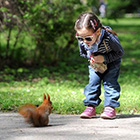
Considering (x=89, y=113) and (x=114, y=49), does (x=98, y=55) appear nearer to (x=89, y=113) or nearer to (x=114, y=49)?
(x=114, y=49)

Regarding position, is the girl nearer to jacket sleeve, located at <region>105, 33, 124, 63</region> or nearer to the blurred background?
jacket sleeve, located at <region>105, 33, 124, 63</region>

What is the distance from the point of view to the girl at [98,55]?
12.7 feet

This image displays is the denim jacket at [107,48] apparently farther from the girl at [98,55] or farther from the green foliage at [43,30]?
the green foliage at [43,30]

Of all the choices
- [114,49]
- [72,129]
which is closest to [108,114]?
[72,129]

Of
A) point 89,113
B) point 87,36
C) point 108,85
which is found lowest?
point 89,113

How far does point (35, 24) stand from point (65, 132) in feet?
15.9

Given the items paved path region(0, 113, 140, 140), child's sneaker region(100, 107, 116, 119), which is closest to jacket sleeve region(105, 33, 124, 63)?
child's sneaker region(100, 107, 116, 119)

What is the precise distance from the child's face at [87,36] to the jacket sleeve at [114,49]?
Answer: 25 cm

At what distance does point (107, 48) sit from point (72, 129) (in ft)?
3.57

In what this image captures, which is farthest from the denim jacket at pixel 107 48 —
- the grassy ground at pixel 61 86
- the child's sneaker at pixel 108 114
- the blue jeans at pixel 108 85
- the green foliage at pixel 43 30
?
the green foliage at pixel 43 30

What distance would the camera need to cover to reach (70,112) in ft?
15.2

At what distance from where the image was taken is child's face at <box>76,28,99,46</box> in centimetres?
383

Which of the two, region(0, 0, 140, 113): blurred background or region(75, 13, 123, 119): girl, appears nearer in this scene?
region(75, 13, 123, 119): girl

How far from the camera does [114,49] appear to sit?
13.3 feet
